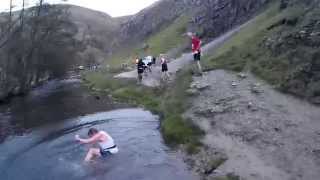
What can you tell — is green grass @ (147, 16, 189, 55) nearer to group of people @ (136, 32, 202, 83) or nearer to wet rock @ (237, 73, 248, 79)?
group of people @ (136, 32, 202, 83)

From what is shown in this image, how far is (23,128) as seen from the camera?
44.5 metres

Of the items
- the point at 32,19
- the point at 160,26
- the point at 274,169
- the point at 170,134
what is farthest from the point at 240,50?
the point at 160,26

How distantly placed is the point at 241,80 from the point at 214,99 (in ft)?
13.2

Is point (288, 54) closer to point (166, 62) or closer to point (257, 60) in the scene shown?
point (257, 60)

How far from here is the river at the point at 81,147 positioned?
2649 centimetres

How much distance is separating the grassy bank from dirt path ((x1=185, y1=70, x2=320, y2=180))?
787 mm

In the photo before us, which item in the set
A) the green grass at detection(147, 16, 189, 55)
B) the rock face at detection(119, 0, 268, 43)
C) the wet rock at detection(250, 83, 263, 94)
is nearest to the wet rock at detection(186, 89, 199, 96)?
the wet rock at detection(250, 83, 263, 94)

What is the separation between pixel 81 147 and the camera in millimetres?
32812

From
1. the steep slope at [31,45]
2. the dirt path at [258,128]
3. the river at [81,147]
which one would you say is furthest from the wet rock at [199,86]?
the steep slope at [31,45]

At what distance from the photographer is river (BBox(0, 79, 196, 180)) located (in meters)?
26.5

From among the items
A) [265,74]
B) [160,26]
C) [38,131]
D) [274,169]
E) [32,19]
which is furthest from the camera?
[160,26]

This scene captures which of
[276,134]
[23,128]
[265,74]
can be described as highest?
[265,74]

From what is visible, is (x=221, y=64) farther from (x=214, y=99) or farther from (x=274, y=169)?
(x=274, y=169)

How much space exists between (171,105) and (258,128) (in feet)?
38.2
